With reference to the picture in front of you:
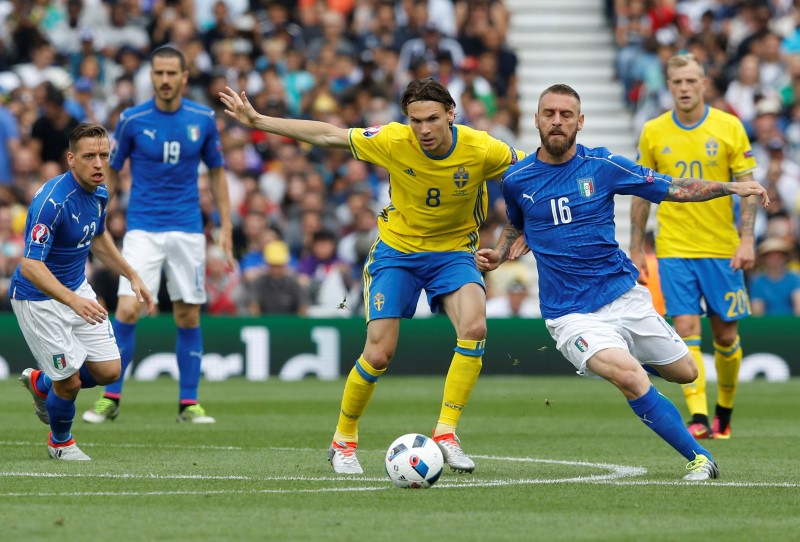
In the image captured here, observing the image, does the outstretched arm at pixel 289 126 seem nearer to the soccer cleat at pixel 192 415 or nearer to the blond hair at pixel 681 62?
the blond hair at pixel 681 62

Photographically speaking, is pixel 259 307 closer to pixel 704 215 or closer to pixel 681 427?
pixel 704 215

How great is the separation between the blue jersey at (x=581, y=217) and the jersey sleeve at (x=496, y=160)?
275 millimetres

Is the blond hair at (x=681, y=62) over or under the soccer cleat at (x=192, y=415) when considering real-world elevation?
over

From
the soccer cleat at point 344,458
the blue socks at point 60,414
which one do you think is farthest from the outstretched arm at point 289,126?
the blue socks at point 60,414

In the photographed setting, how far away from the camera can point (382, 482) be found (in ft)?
29.7

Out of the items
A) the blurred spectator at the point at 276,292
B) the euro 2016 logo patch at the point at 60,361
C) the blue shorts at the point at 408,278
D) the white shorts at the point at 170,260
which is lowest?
the blurred spectator at the point at 276,292

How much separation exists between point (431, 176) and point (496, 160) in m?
0.42

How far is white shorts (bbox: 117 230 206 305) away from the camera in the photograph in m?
13.4

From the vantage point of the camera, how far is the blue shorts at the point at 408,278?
9.66m

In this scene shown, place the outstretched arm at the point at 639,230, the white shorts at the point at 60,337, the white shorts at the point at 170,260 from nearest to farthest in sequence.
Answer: the white shorts at the point at 60,337 → the outstretched arm at the point at 639,230 → the white shorts at the point at 170,260

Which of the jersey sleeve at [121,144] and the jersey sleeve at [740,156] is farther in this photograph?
the jersey sleeve at [121,144]

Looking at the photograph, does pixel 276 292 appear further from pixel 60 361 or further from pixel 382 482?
pixel 382 482

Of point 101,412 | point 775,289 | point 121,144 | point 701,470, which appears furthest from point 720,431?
point 775,289

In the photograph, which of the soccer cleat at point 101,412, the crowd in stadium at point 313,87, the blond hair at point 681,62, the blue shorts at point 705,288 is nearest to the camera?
the blond hair at point 681,62
